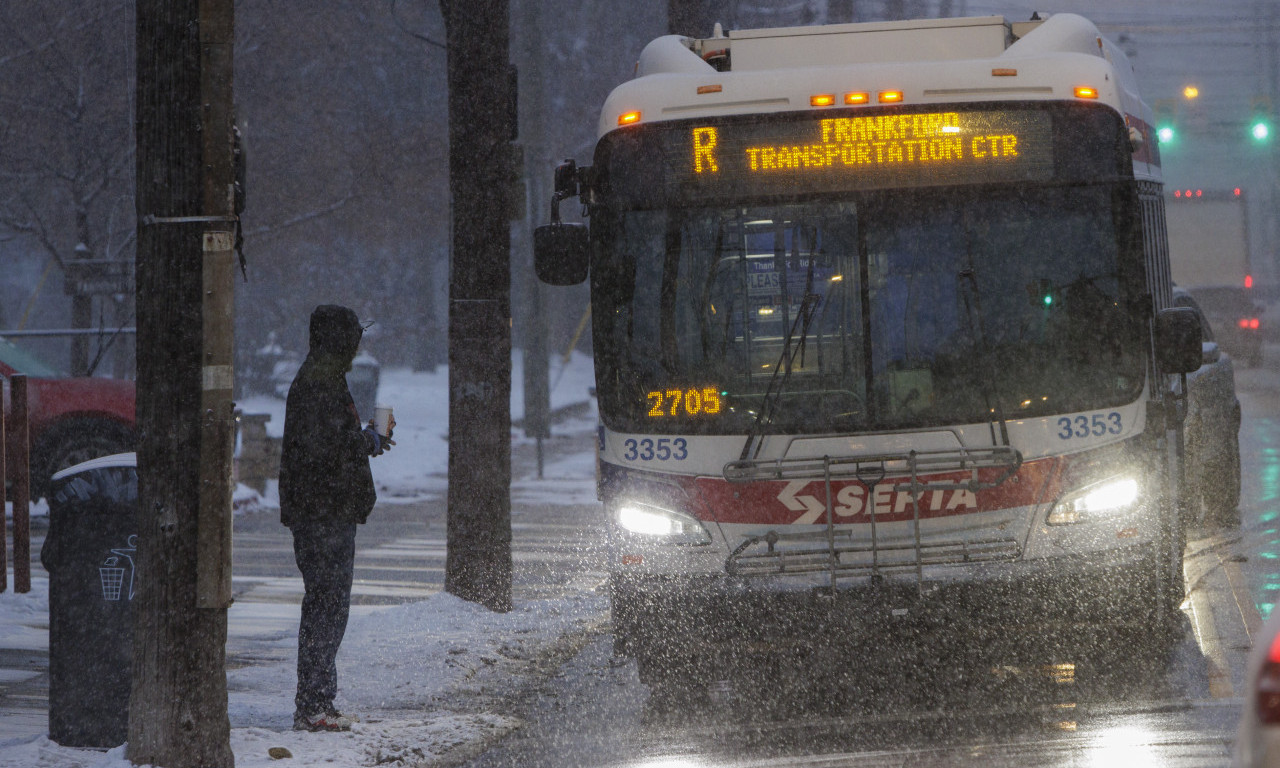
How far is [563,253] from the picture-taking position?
8023mm

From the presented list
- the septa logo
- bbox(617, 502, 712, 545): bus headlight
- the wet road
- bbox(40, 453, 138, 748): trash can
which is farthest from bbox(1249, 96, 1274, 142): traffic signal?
bbox(40, 453, 138, 748): trash can

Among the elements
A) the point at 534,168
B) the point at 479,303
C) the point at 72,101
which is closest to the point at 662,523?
the point at 479,303

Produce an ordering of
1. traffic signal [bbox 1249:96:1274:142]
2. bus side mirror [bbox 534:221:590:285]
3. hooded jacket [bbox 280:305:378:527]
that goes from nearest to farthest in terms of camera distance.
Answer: hooded jacket [bbox 280:305:378:527] < bus side mirror [bbox 534:221:590:285] < traffic signal [bbox 1249:96:1274:142]

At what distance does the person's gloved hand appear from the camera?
7070 mm

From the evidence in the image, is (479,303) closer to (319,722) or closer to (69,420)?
(319,722)

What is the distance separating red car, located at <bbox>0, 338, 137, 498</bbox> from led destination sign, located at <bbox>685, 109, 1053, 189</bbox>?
384 inches

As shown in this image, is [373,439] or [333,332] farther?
[373,439]

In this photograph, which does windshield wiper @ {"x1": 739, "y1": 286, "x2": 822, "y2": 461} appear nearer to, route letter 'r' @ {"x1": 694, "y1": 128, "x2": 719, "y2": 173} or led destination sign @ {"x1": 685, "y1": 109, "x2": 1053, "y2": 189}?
led destination sign @ {"x1": 685, "y1": 109, "x2": 1053, "y2": 189}

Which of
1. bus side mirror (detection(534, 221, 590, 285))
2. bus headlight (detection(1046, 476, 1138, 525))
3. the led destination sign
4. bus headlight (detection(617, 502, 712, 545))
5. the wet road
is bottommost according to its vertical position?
the wet road

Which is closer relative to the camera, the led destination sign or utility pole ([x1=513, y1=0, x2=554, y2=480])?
the led destination sign

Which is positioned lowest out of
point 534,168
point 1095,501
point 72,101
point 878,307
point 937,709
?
point 937,709

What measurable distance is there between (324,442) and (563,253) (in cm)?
183

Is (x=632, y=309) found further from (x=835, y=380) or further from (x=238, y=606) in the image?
(x=238, y=606)

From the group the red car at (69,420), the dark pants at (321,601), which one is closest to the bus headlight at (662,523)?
the dark pants at (321,601)
